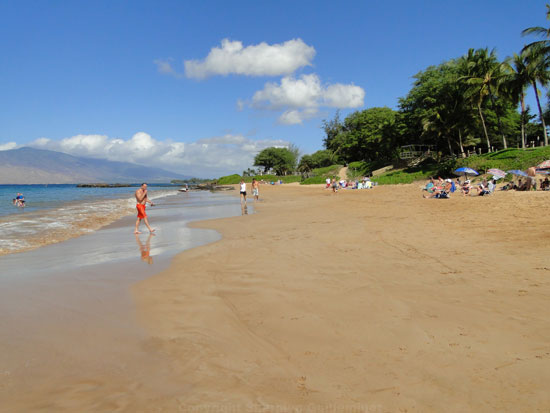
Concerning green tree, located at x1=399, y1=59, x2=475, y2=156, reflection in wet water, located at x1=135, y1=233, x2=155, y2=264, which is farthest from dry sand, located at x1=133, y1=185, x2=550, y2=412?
green tree, located at x1=399, y1=59, x2=475, y2=156

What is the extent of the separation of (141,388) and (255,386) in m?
0.95

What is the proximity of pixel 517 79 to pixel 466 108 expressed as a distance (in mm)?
5506

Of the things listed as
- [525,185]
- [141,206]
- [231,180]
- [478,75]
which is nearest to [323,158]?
[231,180]

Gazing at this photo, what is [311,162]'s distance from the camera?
86.9 metres

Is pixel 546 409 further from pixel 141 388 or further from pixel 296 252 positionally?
pixel 296 252

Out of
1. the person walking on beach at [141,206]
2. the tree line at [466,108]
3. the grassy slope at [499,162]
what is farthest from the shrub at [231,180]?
the person walking on beach at [141,206]

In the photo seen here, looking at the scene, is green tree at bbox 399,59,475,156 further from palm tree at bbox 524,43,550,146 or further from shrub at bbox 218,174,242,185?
shrub at bbox 218,174,242,185

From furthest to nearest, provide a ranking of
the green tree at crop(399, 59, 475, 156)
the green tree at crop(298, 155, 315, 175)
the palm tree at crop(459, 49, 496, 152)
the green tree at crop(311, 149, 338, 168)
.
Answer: the green tree at crop(298, 155, 315, 175), the green tree at crop(311, 149, 338, 168), the green tree at crop(399, 59, 475, 156), the palm tree at crop(459, 49, 496, 152)

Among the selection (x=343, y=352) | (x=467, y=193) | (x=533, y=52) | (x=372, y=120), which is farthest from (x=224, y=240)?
(x=372, y=120)

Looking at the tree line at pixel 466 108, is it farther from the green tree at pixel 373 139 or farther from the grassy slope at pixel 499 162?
the grassy slope at pixel 499 162

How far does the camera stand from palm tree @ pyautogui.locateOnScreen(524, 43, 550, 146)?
32406 mm

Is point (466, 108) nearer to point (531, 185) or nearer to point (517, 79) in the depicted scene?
point (517, 79)

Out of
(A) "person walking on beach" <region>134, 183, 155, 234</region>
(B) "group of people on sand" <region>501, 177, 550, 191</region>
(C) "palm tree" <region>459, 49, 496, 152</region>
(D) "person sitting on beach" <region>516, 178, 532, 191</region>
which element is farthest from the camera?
(C) "palm tree" <region>459, 49, 496, 152</region>

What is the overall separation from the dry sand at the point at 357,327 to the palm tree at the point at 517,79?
1483 inches
